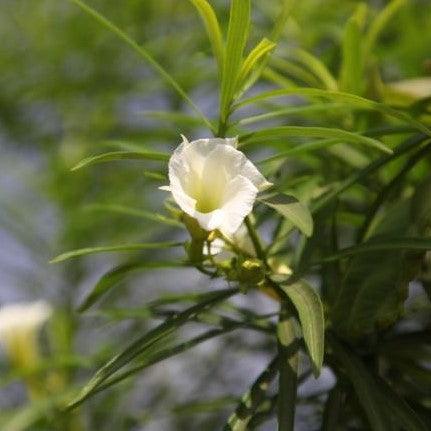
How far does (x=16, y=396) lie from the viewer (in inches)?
44.2

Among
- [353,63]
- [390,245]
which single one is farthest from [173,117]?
[390,245]

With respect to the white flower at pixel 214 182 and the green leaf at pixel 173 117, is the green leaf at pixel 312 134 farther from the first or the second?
the green leaf at pixel 173 117

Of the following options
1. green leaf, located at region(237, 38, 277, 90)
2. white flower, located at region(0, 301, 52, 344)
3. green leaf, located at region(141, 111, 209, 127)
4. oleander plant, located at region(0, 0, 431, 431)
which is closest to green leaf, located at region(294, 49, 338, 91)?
oleander plant, located at region(0, 0, 431, 431)

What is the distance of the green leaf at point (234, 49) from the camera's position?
0.49m

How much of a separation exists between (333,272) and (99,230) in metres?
0.63

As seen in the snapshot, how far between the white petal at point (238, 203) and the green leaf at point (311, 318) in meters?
0.06

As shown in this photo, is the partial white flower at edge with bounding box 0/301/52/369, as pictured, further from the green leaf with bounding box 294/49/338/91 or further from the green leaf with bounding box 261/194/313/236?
the green leaf with bounding box 261/194/313/236

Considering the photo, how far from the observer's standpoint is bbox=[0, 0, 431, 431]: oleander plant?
19.6 inches

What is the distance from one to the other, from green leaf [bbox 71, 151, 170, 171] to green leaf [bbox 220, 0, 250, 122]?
47mm

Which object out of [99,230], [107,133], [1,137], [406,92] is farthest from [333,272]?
[1,137]

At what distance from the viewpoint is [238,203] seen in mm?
452

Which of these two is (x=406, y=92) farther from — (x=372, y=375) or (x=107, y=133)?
(x=107, y=133)

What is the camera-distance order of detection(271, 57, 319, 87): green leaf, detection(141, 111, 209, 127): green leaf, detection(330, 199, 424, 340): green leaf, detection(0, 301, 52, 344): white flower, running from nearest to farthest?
detection(330, 199, 424, 340): green leaf → detection(141, 111, 209, 127): green leaf → detection(271, 57, 319, 87): green leaf → detection(0, 301, 52, 344): white flower

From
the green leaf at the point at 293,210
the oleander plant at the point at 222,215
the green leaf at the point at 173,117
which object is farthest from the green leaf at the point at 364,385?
the green leaf at the point at 173,117
